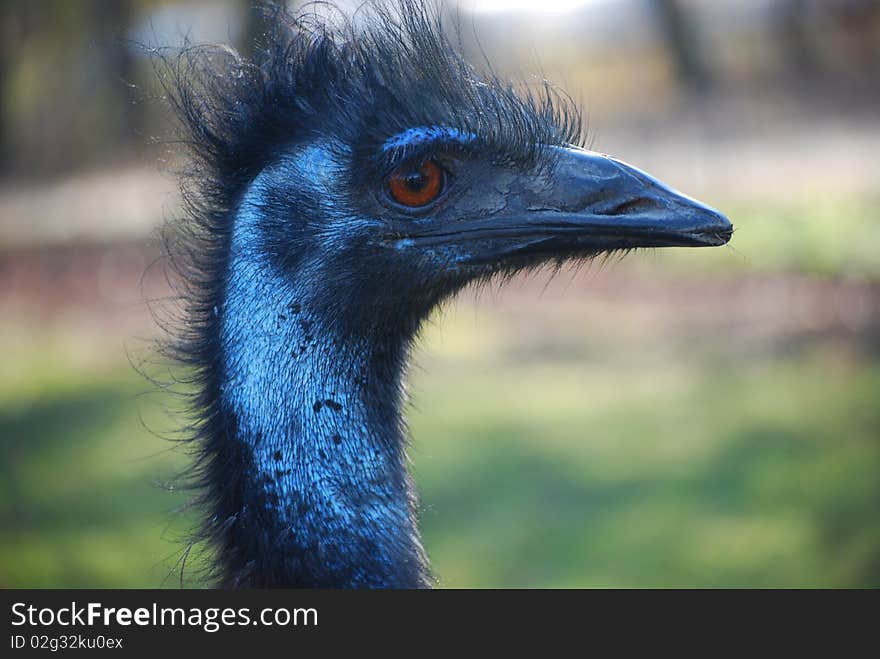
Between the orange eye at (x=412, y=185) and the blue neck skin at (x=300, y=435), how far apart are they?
131 millimetres

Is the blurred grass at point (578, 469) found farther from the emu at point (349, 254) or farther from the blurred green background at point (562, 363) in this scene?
the emu at point (349, 254)

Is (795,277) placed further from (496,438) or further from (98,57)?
(98,57)

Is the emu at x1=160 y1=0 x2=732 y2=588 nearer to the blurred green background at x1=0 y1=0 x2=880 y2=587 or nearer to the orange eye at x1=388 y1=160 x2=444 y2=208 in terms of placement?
the orange eye at x1=388 y1=160 x2=444 y2=208

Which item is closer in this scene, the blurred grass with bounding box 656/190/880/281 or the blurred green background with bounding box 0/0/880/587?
the blurred green background with bounding box 0/0/880/587

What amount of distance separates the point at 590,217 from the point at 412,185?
0.36 meters

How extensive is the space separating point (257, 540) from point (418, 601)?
34 centimetres

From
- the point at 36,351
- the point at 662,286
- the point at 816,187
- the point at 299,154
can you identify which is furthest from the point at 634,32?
the point at 299,154

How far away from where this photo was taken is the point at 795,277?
8.40m

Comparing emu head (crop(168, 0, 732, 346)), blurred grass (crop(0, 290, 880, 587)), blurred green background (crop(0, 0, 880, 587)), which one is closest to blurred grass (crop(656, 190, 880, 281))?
blurred green background (crop(0, 0, 880, 587))

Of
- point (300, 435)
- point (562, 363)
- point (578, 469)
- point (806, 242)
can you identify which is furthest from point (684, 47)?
point (300, 435)

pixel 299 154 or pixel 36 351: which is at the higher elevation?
pixel 36 351

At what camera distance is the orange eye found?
2.22m

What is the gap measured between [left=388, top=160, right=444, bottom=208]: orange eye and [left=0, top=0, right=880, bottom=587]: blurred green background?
62cm

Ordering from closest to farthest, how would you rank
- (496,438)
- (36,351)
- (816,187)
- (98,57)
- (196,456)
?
(196,456)
(496,438)
(36,351)
(816,187)
(98,57)
